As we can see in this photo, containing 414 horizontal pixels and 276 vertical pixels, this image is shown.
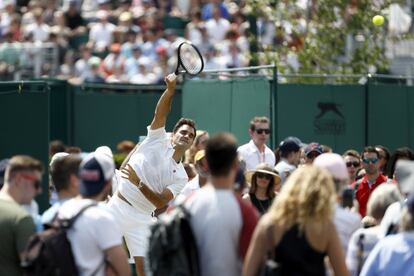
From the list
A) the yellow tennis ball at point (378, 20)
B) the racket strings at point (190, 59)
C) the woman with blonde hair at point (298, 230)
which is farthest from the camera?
the yellow tennis ball at point (378, 20)

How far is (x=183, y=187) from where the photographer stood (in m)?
12.9

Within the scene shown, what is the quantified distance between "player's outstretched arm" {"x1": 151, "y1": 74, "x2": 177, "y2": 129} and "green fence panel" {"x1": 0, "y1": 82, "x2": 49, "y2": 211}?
1.34 m

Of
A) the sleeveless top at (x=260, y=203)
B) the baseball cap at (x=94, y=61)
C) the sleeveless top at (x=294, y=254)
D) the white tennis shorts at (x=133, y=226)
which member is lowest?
the white tennis shorts at (x=133, y=226)

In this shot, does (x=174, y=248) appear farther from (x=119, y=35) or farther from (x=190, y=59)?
(x=119, y=35)

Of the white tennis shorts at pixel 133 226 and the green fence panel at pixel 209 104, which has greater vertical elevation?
the green fence panel at pixel 209 104

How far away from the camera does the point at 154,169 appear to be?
12.8 metres

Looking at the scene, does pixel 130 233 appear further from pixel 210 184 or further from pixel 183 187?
pixel 210 184

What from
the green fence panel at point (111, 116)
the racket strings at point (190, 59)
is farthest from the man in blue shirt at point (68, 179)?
the green fence panel at point (111, 116)

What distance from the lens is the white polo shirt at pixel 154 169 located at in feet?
41.7

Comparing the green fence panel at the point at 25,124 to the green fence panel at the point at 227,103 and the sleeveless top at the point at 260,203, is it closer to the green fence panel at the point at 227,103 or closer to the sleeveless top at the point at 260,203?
the sleeveless top at the point at 260,203

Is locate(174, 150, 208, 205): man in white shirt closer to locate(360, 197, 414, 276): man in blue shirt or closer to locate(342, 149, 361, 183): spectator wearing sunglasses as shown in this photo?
locate(342, 149, 361, 183): spectator wearing sunglasses

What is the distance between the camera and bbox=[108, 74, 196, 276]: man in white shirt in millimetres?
12750

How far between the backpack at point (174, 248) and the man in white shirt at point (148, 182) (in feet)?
14.9

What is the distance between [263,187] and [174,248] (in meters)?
4.27
